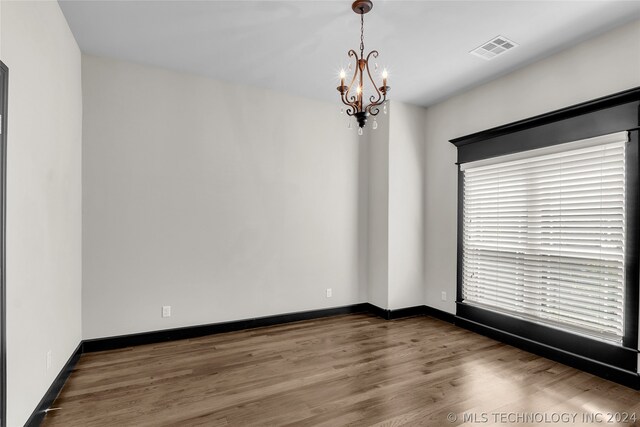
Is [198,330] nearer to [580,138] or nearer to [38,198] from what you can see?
[38,198]

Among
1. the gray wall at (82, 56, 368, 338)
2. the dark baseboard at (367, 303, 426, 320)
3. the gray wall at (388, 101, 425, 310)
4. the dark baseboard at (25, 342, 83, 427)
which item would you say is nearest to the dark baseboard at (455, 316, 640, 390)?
the dark baseboard at (367, 303, 426, 320)

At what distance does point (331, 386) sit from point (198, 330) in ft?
6.00

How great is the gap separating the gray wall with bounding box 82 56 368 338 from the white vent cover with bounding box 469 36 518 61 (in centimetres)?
196

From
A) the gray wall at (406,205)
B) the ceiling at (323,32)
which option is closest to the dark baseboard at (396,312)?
the gray wall at (406,205)

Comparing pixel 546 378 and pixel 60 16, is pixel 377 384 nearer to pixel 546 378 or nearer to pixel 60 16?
pixel 546 378

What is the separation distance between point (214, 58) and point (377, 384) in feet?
11.3

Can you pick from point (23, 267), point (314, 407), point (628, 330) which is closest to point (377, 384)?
point (314, 407)

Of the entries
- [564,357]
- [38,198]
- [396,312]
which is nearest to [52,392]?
[38,198]

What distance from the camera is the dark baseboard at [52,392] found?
210cm

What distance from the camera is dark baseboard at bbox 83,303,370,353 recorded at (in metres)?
3.38

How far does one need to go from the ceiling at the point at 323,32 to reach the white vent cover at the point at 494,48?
68 mm

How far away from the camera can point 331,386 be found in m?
2.69

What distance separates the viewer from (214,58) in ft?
11.2

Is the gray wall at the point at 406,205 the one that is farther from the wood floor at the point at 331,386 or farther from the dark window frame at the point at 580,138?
the wood floor at the point at 331,386
